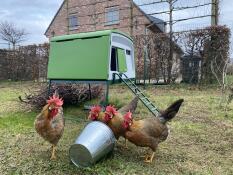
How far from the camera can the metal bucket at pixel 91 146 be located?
11.0 feet

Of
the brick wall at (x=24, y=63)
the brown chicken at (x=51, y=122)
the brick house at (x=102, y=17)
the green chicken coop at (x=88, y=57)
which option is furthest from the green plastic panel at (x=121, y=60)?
the brick house at (x=102, y=17)

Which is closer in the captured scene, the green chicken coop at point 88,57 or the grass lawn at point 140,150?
the grass lawn at point 140,150

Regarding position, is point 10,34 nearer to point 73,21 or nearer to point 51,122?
point 73,21

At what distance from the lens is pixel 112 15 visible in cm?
2155

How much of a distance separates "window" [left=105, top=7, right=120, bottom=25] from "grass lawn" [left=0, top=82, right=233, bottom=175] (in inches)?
604

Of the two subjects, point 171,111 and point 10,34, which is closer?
point 171,111

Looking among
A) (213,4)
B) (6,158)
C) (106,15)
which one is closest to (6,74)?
(106,15)

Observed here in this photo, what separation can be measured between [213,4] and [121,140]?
9468 mm

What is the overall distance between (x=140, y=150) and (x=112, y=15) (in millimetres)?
18338

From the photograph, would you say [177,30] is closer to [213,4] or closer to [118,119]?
[213,4]

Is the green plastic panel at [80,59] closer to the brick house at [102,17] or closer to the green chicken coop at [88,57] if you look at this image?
the green chicken coop at [88,57]

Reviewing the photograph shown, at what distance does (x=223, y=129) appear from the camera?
5.27m

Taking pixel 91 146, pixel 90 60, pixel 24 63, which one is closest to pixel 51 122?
pixel 91 146

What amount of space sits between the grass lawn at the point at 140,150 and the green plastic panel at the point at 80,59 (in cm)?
93
